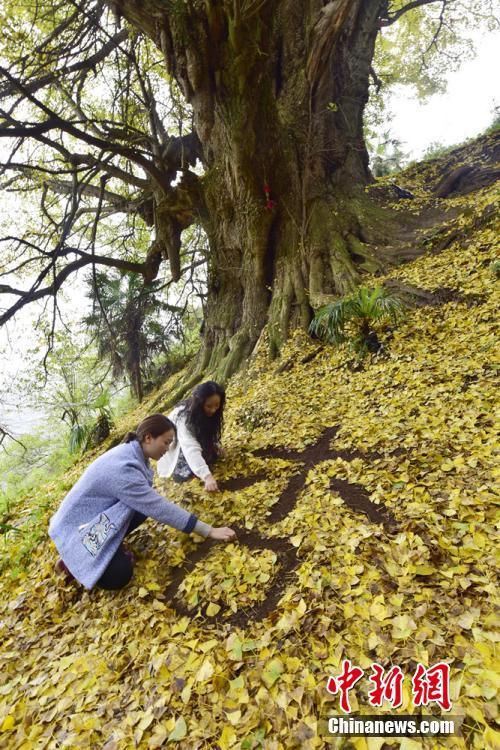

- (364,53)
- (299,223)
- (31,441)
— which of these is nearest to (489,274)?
(299,223)

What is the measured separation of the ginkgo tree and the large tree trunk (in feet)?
0.08

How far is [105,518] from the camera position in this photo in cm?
227

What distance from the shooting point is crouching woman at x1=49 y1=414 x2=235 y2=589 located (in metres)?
2.26

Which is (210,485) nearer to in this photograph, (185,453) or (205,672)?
(185,453)

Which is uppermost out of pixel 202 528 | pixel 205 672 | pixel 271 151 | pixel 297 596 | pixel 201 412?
pixel 271 151

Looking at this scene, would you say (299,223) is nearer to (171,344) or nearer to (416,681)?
(171,344)

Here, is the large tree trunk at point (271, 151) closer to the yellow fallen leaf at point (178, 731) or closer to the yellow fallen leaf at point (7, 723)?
the yellow fallen leaf at point (178, 731)

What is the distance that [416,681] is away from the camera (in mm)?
1399

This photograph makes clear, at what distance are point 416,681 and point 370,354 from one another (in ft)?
11.2

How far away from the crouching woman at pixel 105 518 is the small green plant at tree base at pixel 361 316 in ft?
10.1

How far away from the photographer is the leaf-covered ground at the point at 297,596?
58.6 inches

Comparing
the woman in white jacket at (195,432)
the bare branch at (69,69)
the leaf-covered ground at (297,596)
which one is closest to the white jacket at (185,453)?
the woman in white jacket at (195,432)

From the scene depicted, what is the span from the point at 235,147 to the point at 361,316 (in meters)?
3.51

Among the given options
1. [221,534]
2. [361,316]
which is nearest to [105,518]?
[221,534]
